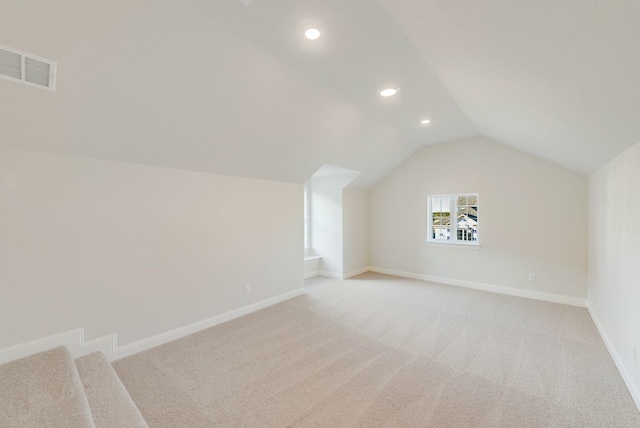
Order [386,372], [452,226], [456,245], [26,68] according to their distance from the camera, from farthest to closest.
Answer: [452,226] → [456,245] → [386,372] → [26,68]

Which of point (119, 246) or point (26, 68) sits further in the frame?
point (119, 246)

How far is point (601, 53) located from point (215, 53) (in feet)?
7.58

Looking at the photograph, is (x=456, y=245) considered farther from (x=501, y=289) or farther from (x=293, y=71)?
(x=293, y=71)

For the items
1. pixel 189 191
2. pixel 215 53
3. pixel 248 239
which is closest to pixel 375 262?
pixel 248 239

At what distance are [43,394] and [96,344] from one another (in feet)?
2.83

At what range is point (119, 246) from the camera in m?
2.65

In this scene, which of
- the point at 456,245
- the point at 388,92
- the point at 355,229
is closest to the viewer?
the point at 388,92

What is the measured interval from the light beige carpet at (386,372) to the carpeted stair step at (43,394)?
1.44 feet

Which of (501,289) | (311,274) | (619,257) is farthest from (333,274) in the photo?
(619,257)

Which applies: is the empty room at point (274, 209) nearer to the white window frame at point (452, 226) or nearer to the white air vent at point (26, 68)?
the white air vent at point (26, 68)

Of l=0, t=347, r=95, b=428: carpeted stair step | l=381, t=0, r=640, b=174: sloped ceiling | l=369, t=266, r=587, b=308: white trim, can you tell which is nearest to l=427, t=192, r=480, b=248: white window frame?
l=369, t=266, r=587, b=308: white trim

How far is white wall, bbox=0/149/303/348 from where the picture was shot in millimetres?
2154

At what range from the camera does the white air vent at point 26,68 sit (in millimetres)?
1576

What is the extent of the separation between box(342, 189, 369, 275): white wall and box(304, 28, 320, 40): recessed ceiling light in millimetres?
3907
